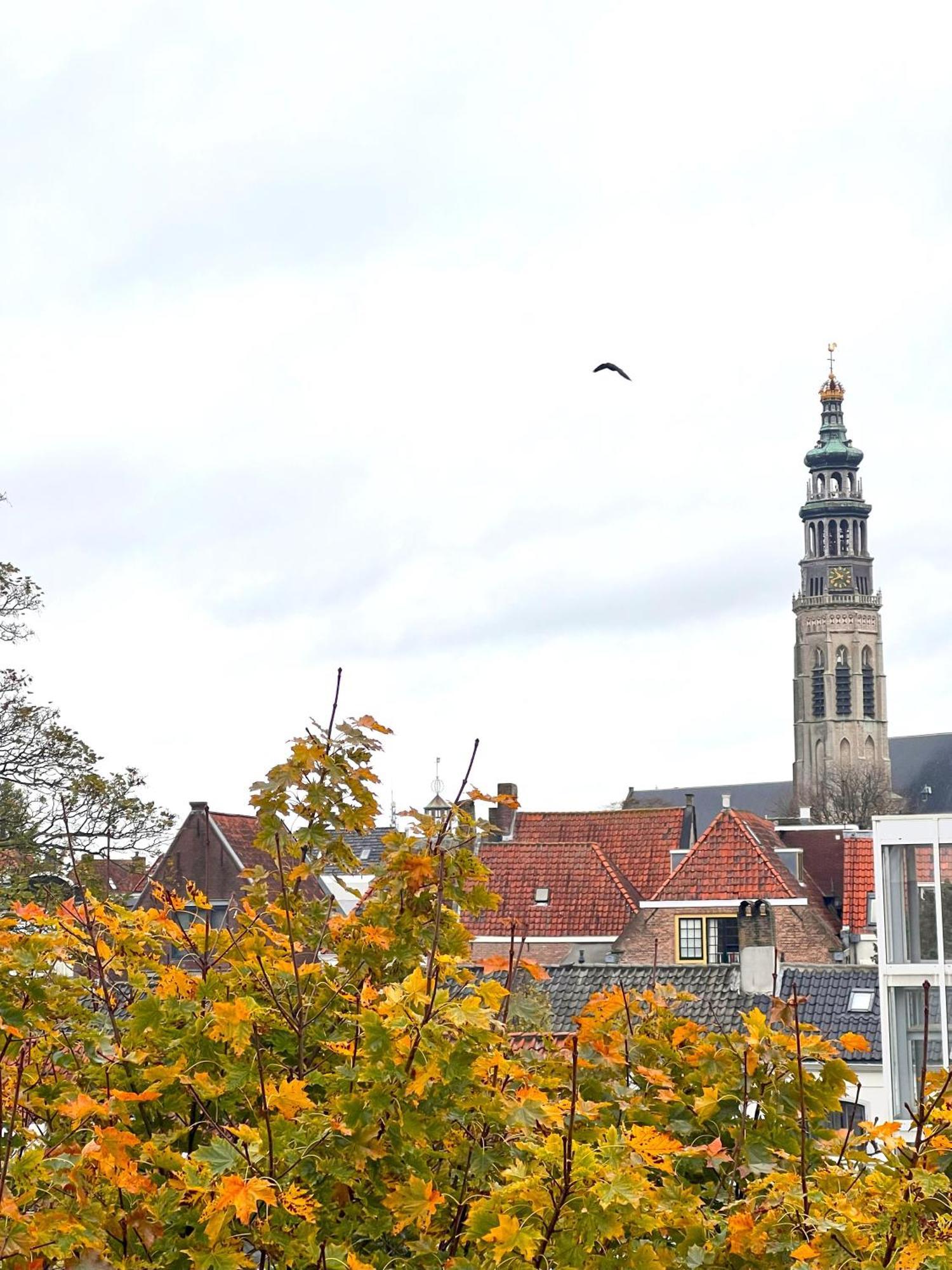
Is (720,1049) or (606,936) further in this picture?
(606,936)

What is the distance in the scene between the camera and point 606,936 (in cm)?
4194

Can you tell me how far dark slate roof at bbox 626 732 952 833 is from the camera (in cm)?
14525

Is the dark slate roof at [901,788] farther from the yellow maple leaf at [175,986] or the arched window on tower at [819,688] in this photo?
the yellow maple leaf at [175,986]

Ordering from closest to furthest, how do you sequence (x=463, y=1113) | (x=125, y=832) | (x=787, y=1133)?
(x=463, y=1113) < (x=787, y=1133) < (x=125, y=832)

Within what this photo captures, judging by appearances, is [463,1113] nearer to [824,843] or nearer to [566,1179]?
[566,1179]

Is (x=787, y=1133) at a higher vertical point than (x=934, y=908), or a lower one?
lower

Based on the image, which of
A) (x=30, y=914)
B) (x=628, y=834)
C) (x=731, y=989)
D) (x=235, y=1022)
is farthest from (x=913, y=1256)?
(x=628, y=834)

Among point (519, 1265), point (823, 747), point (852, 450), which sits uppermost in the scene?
point (852, 450)

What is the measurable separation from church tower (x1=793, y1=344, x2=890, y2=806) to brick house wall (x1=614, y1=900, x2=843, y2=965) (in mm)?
111170

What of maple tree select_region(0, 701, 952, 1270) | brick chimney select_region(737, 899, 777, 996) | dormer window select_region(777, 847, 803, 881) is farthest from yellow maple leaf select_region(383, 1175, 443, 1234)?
dormer window select_region(777, 847, 803, 881)

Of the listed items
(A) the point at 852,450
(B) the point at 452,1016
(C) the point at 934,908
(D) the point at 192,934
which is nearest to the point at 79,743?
(C) the point at 934,908

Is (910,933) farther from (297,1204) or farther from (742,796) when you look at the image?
(742,796)

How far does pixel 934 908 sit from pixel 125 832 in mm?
12435

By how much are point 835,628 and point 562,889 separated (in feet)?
395
